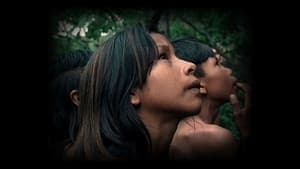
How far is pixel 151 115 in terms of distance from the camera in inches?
144

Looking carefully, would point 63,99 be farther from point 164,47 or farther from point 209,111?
point 209,111

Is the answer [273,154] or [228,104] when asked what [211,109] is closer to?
[228,104]

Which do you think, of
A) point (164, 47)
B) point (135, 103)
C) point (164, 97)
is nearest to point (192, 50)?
point (164, 47)

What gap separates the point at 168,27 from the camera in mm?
3723

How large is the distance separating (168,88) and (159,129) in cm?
23

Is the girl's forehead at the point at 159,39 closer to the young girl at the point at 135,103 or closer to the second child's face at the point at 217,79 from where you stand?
the young girl at the point at 135,103

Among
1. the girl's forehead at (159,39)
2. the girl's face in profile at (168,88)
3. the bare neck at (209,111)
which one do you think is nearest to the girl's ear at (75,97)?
the girl's face in profile at (168,88)

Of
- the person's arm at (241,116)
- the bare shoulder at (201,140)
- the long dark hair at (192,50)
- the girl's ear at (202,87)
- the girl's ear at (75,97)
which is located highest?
the long dark hair at (192,50)

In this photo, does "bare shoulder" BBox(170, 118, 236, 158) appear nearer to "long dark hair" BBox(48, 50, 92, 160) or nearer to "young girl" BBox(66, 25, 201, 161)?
"young girl" BBox(66, 25, 201, 161)

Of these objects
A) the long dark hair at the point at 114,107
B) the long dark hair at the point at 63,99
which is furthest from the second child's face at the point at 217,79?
the long dark hair at the point at 63,99

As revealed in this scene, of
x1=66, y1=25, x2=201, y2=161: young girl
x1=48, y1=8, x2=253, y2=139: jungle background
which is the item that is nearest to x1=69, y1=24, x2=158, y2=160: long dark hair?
x1=66, y1=25, x2=201, y2=161: young girl

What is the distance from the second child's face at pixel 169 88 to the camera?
3.64 m

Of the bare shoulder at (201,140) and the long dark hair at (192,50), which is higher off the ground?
the long dark hair at (192,50)

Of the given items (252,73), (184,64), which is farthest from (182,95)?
(252,73)
